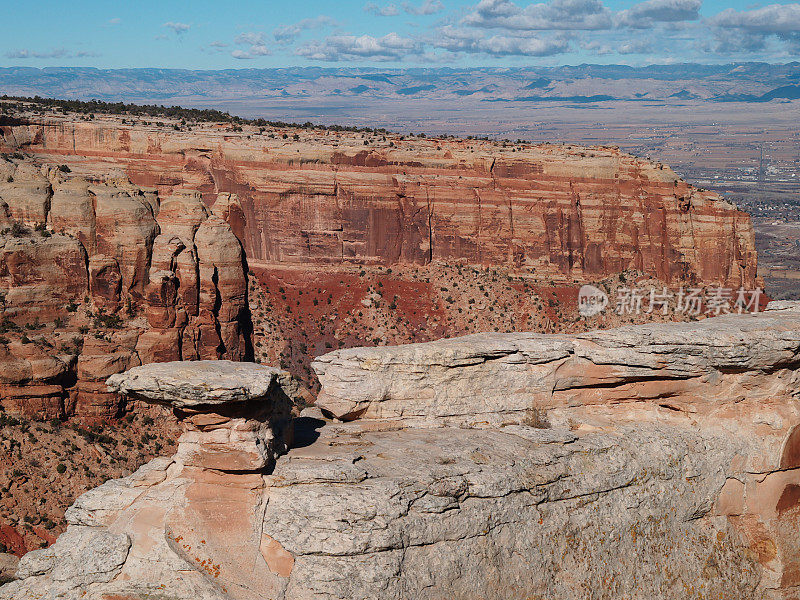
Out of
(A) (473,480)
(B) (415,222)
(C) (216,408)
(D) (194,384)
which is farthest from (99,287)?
(A) (473,480)

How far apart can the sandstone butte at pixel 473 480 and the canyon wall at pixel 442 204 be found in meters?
43.1

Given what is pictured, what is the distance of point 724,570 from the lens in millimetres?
20766

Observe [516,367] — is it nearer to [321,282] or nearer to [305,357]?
[305,357]

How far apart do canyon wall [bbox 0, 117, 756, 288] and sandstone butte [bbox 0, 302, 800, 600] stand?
43.1 m

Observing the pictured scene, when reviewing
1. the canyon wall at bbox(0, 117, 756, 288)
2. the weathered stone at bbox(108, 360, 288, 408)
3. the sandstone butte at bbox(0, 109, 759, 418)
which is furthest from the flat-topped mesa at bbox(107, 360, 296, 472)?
the canyon wall at bbox(0, 117, 756, 288)

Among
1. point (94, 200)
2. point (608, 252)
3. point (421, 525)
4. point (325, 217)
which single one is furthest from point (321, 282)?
point (421, 525)

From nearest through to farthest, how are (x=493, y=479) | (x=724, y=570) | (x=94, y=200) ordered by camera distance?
(x=493, y=479), (x=724, y=570), (x=94, y=200)

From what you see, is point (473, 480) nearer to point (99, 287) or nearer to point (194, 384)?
point (194, 384)

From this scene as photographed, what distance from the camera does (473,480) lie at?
1841cm

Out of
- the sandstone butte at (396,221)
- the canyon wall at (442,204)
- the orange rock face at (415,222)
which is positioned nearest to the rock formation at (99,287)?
the sandstone butte at (396,221)

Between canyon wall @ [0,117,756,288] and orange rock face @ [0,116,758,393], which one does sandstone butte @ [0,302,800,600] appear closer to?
orange rock face @ [0,116,758,393]

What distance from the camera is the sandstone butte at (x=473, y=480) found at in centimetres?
1712

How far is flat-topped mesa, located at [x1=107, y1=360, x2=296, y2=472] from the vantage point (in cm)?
1795

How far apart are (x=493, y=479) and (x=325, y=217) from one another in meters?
50.6
